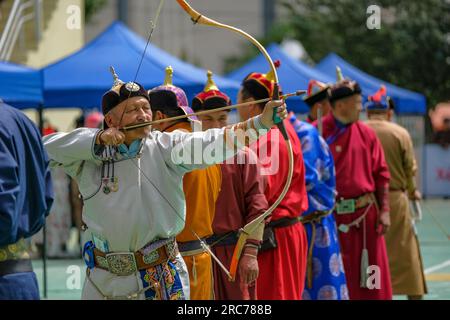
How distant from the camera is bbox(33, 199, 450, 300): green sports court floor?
1218 cm

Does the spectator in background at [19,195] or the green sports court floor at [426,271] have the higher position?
the spectator in background at [19,195]

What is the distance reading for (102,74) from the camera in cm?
1299

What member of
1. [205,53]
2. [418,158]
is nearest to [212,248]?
[418,158]

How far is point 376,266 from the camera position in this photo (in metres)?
10.3

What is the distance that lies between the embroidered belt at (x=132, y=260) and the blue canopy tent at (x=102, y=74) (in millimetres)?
6164

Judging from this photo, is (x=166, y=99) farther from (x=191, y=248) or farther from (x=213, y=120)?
(x=191, y=248)

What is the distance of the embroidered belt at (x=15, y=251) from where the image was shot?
532 cm

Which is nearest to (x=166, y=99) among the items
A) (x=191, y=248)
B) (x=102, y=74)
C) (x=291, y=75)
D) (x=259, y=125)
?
(x=191, y=248)

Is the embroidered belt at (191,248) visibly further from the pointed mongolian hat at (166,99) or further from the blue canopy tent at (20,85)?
→ the blue canopy tent at (20,85)

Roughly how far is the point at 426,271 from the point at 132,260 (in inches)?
339

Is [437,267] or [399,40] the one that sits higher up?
[399,40]

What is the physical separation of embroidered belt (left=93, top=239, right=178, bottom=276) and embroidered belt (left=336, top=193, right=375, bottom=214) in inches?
170

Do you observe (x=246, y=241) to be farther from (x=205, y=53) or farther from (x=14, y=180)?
(x=205, y=53)

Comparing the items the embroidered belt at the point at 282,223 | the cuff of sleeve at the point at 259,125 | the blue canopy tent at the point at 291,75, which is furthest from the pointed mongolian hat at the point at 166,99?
the blue canopy tent at the point at 291,75
